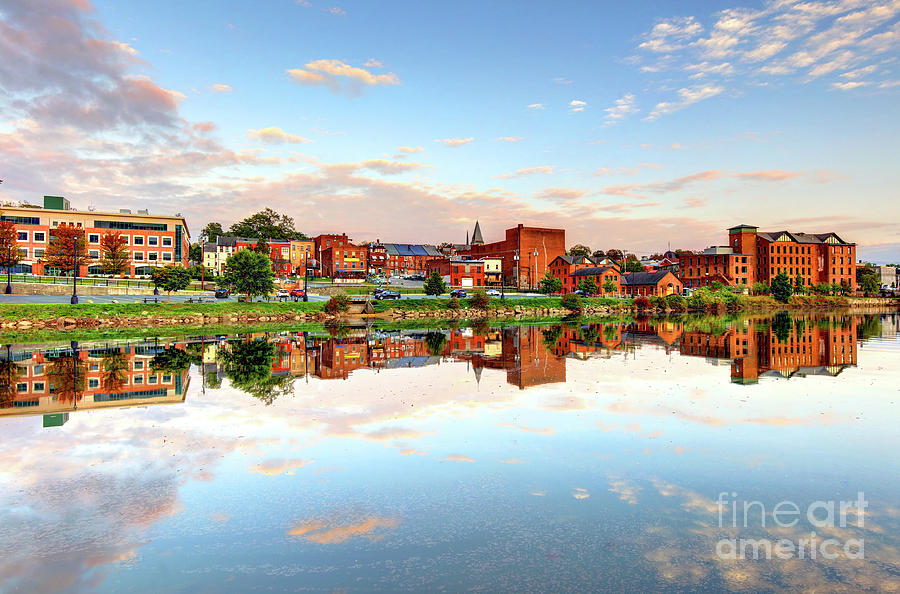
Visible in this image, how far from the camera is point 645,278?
357 feet

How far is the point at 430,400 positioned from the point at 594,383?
7.53 m

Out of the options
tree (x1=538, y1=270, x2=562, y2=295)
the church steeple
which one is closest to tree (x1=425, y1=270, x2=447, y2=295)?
tree (x1=538, y1=270, x2=562, y2=295)

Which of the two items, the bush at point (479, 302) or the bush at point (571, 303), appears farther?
the bush at point (571, 303)

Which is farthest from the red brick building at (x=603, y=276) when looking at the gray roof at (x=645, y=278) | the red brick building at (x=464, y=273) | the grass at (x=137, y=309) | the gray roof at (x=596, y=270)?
the grass at (x=137, y=309)

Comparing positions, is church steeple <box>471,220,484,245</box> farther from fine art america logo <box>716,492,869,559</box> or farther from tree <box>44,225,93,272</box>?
fine art america logo <box>716,492,869,559</box>

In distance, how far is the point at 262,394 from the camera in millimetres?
19516

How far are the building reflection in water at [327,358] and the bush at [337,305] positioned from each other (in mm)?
17048

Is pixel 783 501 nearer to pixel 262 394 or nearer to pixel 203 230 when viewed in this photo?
pixel 262 394

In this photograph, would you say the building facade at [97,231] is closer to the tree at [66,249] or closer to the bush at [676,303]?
the tree at [66,249]

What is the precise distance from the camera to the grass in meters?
48.1

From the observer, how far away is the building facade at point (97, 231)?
93.7 m

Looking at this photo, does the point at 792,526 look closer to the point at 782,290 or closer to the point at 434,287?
the point at 434,287

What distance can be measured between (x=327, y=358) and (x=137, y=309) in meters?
34.5

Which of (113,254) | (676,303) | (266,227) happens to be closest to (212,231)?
(266,227)
